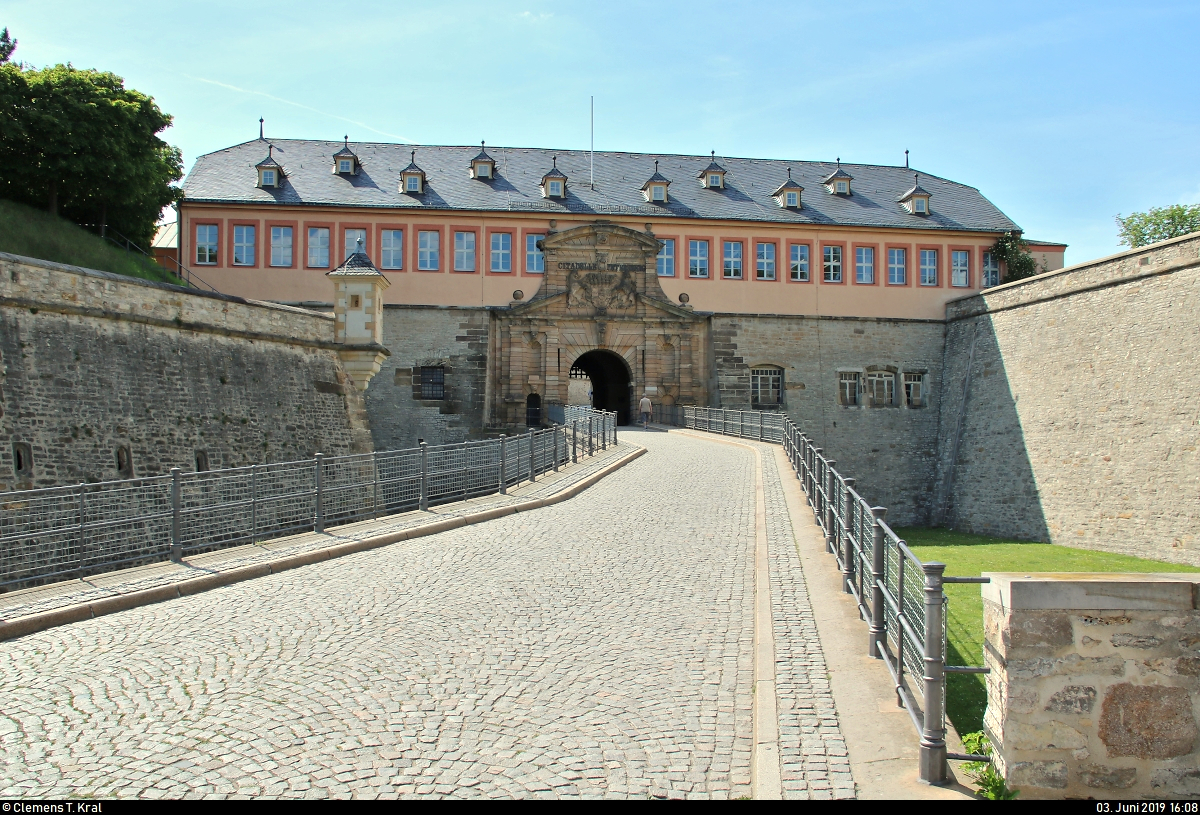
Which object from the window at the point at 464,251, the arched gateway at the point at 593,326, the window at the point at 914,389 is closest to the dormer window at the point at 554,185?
the arched gateway at the point at 593,326

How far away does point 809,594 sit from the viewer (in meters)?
8.30

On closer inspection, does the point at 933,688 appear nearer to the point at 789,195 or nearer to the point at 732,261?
the point at 732,261

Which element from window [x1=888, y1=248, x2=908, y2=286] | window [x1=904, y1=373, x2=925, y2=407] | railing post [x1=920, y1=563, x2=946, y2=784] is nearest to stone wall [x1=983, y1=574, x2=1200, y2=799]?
railing post [x1=920, y1=563, x2=946, y2=784]

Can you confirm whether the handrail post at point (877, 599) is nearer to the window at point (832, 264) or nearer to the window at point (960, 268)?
the window at point (832, 264)

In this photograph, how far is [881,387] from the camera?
1426 inches

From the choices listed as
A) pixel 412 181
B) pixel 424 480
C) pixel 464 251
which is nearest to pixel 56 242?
pixel 412 181

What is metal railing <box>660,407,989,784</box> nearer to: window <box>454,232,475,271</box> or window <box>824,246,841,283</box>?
window <box>454,232,475,271</box>

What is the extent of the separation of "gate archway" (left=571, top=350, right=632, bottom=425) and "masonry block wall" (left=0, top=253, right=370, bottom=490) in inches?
630

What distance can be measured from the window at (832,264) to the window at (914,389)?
16.4 feet

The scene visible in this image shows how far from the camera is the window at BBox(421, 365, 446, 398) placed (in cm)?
3381

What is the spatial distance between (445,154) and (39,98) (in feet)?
52.0

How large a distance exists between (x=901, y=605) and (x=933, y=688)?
103 cm

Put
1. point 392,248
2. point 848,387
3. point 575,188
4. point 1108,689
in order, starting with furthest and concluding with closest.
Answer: point 575,188
point 848,387
point 392,248
point 1108,689

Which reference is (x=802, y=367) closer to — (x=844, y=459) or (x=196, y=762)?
(x=844, y=459)
